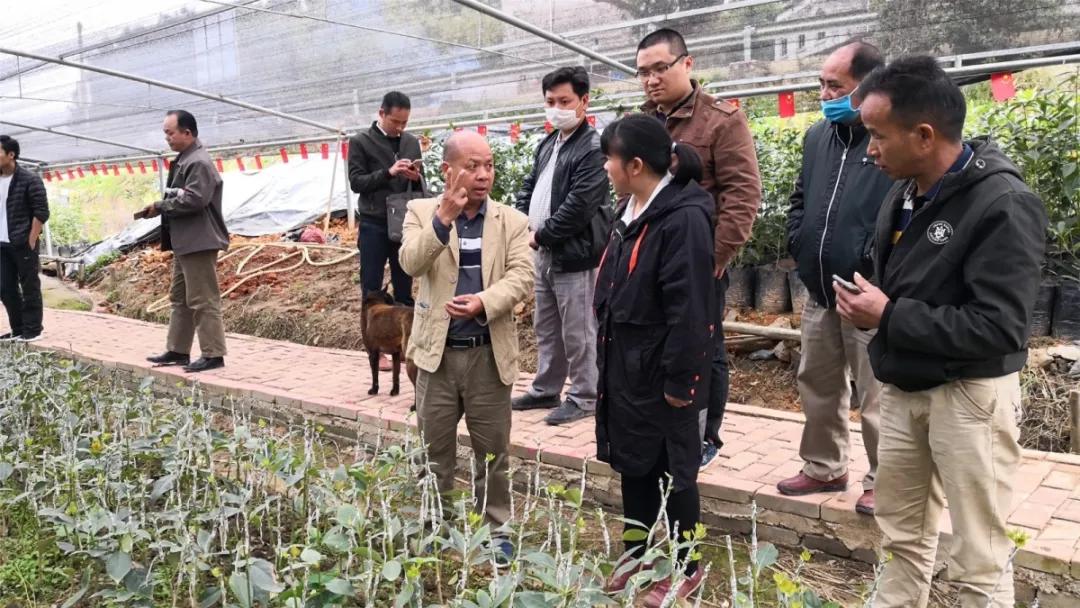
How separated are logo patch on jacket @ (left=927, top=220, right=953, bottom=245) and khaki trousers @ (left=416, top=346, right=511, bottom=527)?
1690 millimetres

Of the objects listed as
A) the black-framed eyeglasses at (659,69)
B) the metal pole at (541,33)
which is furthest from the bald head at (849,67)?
the metal pole at (541,33)

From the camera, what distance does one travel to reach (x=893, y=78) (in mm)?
2221

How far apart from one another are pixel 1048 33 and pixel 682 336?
403 cm

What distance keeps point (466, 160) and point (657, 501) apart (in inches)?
56.7

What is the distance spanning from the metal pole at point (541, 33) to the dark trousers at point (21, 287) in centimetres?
485

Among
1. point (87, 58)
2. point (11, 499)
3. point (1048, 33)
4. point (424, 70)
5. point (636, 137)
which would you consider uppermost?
point (87, 58)

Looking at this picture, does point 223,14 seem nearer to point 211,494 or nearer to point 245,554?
point 211,494

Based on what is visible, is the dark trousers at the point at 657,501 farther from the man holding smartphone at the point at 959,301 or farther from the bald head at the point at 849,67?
the bald head at the point at 849,67

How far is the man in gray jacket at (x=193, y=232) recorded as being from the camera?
5.87 metres

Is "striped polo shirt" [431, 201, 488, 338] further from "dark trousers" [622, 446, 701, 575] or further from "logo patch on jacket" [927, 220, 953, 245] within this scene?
"logo patch on jacket" [927, 220, 953, 245]

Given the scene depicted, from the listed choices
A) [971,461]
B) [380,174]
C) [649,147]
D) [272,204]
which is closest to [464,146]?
[649,147]

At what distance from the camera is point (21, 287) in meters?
8.01

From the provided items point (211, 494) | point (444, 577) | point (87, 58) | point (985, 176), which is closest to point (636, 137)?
point (985, 176)

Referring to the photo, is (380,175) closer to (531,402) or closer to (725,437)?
(531,402)
